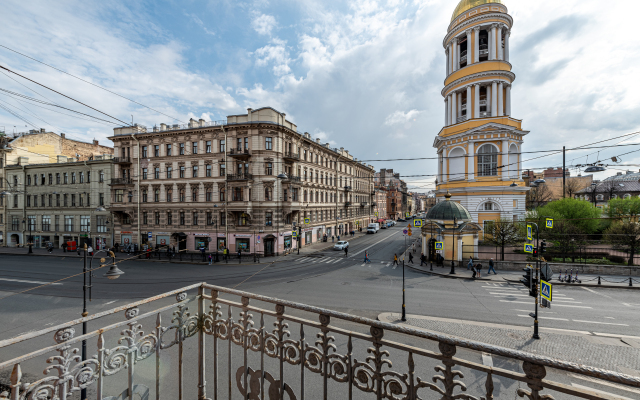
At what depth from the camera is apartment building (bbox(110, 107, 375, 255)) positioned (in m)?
29.4

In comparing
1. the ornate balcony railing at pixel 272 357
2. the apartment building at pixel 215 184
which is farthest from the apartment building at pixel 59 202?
the ornate balcony railing at pixel 272 357

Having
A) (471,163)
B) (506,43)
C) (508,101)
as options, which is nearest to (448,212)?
(471,163)

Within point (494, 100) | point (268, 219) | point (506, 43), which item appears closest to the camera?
point (268, 219)

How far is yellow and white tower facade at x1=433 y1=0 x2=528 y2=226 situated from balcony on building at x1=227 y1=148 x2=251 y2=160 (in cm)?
2259

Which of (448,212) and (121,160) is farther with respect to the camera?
(121,160)

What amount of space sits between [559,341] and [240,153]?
27.9 meters

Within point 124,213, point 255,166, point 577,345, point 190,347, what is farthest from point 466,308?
point 124,213

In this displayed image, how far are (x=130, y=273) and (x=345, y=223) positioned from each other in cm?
3468

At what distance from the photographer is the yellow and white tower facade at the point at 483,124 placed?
A: 29.6 m

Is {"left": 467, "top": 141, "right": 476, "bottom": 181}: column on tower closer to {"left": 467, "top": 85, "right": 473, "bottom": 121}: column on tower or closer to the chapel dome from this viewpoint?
{"left": 467, "top": 85, "right": 473, "bottom": 121}: column on tower

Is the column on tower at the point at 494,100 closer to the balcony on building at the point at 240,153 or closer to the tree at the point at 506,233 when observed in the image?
the tree at the point at 506,233

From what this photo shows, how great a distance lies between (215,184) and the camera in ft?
99.2

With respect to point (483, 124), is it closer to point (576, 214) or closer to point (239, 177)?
point (576, 214)

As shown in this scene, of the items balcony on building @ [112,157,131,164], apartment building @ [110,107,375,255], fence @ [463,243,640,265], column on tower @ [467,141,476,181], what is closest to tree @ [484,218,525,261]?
fence @ [463,243,640,265]
